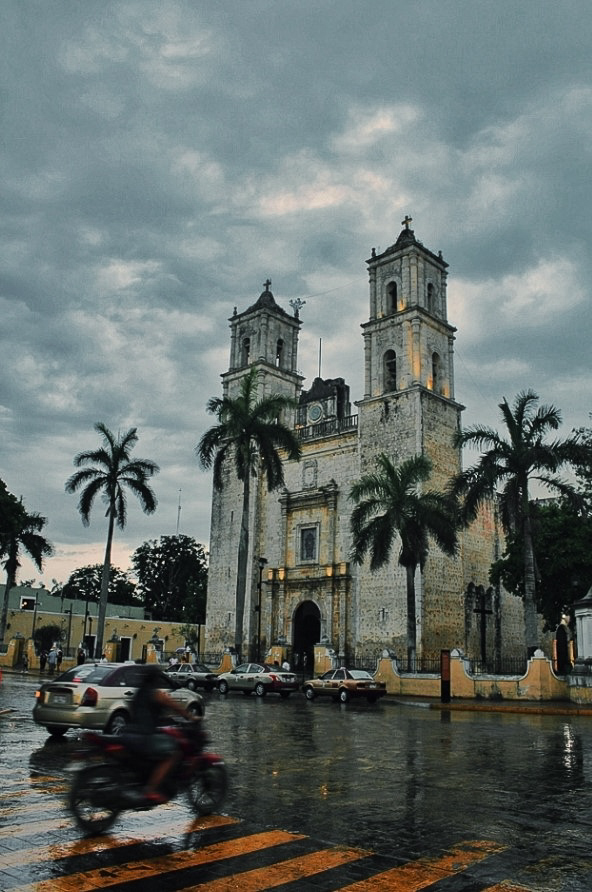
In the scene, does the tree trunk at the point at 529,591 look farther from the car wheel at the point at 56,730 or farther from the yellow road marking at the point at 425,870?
the yellow road marking at the point at 425,870

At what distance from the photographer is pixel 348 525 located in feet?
129

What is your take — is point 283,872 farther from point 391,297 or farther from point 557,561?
point 391,297

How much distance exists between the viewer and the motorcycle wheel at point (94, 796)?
588cm

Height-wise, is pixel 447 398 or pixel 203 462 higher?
pixel 447 398

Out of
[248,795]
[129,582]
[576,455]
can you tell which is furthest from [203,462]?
[129,582]

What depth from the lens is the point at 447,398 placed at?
127 feet

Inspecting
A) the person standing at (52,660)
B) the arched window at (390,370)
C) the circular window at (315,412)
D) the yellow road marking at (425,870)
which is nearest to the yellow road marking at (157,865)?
the yellow road marking at (425,870)

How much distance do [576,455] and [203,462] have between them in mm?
15268

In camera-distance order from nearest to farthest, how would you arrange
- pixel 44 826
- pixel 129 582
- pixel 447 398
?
pixel 44 826, pixel 447 398, pixel 129 582

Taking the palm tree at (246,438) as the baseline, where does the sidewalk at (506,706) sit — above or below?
Result: below

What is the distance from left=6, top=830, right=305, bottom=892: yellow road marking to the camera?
4.62 metres

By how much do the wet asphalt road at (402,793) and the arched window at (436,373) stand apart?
2523cm

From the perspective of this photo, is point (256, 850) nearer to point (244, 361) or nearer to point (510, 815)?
point (510, 815)

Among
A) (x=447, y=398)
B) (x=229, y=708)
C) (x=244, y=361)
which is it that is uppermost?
(x=244, y=361)
